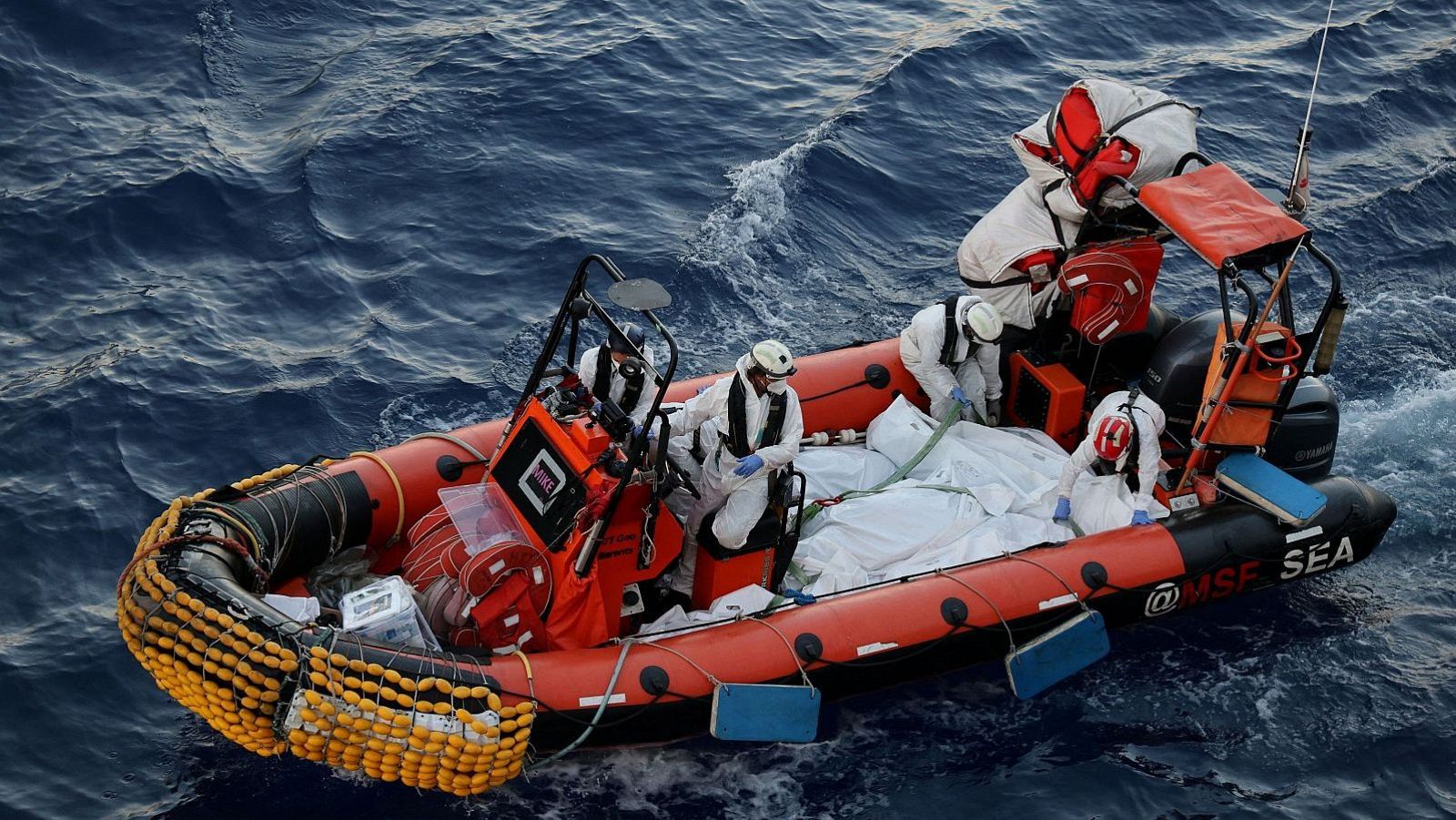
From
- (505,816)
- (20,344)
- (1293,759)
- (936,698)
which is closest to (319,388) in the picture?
(20,344)

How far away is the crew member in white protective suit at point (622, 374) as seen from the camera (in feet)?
19.2

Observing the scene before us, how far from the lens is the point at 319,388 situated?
7.89 meters

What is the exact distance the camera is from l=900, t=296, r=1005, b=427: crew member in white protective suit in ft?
22.4

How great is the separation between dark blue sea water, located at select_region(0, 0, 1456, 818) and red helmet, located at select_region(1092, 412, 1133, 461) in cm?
102

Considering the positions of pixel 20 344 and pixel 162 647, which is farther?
pixel 20 344

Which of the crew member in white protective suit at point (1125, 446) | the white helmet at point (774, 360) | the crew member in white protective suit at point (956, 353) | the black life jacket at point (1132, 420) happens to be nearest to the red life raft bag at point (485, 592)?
the white helmet at point (774, 360)

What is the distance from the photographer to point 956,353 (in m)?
7.02

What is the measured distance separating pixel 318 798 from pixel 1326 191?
8820 millimetres

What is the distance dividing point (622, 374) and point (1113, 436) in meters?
2.28

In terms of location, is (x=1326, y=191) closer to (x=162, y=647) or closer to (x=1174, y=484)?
(x=1174, y=484)

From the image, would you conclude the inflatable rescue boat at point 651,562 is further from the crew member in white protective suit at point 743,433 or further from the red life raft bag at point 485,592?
the crew member in white protective suit at point 743,433

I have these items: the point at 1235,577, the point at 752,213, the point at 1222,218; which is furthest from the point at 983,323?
the point at 752,213

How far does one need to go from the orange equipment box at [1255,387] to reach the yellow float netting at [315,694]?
3599 mm

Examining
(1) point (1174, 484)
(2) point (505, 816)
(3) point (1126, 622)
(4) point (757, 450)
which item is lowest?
(2) point (505, 816)
